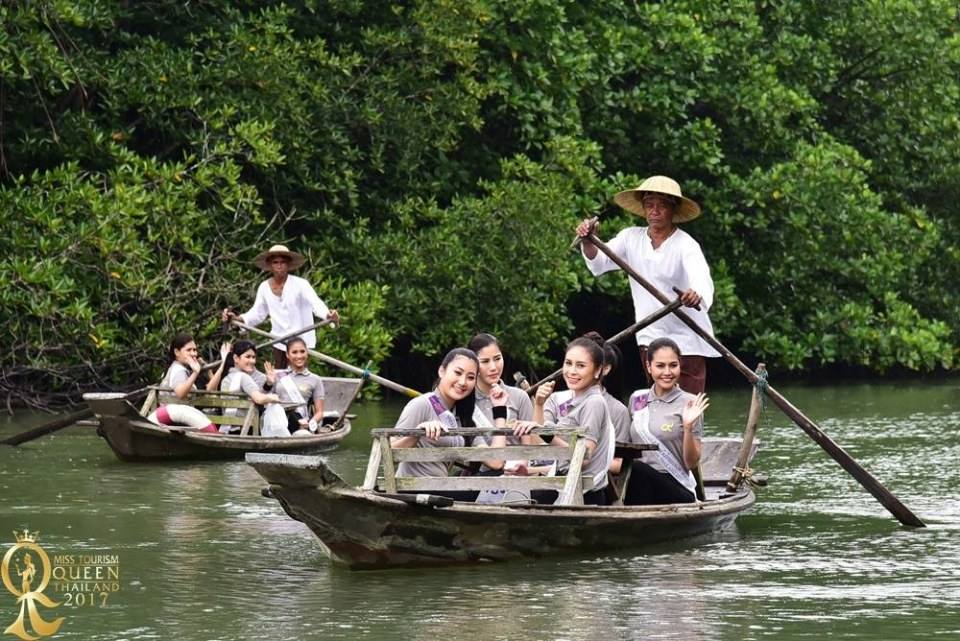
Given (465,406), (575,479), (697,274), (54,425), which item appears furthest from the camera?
(54,425)

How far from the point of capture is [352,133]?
19.0 metres

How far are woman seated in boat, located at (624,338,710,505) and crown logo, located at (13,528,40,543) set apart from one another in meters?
2.86

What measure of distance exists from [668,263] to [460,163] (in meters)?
10.8

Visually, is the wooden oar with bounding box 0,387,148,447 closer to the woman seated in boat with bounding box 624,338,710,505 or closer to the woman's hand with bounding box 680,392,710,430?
the woman seated in boat with bounding box 624,338,710,505

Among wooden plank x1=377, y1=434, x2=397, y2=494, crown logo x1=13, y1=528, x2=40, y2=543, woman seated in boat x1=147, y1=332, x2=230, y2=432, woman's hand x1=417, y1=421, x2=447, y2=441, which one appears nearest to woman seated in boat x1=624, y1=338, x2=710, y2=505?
woman's hand x1=417, y1=421, x2=447, y2=441

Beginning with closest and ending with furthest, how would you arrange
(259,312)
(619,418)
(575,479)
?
(575,479) < (619,418) < (259,312)

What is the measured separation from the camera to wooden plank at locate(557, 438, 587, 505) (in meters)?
8.09

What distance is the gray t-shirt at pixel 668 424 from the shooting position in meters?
8.79

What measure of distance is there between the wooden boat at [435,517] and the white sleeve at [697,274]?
1190 mm

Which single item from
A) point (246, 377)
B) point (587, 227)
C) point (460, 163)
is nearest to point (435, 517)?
point (587, 227)

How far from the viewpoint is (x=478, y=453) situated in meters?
8.02

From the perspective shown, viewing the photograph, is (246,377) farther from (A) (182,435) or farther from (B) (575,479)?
(B) (575,479)

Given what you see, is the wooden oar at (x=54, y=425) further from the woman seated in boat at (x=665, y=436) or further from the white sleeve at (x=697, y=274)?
the woman seated in boat at (x=665, y=436)

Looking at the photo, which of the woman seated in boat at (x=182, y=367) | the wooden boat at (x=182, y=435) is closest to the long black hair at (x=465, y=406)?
the wooden boat at (x=182, y=435)
